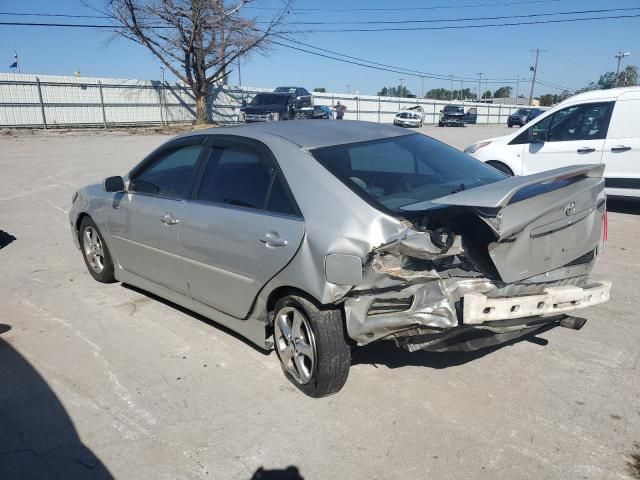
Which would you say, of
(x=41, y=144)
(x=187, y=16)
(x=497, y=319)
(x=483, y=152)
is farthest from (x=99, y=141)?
(x=497, y=319)

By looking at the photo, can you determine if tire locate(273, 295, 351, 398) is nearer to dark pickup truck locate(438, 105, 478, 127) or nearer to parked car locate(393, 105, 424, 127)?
parked car locate(393, 105, 424, 127)

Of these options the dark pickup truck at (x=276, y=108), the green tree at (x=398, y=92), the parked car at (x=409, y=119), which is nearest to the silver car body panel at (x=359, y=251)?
the dark pickup truck at (x=276, y=108)

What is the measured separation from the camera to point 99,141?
870 inches

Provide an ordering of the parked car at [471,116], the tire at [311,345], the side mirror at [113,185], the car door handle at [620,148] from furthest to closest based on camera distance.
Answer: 1. the parked car at [471,116]
2. the car door handle at [620,148]
3. the side mirror at [113,185]
4. the tire at [311,345]

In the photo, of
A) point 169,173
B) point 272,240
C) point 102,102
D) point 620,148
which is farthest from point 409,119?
point 272,240

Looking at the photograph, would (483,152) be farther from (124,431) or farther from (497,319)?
(124,431)

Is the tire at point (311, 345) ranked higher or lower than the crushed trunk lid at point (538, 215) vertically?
lower

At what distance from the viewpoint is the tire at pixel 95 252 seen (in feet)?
16.6

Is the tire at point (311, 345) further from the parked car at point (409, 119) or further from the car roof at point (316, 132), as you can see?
the parked car at point (409, 119)

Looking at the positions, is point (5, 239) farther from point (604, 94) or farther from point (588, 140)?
point (604, 94)

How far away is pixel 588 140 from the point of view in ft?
25.9

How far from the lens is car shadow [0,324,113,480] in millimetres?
2633

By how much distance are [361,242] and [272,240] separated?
0.63 metres

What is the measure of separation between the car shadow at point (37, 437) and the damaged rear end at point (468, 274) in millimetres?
1561
